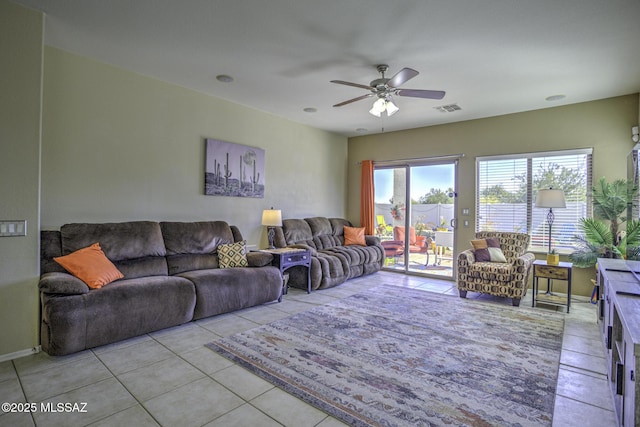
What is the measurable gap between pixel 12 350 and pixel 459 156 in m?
6.24

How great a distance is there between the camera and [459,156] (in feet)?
18.8

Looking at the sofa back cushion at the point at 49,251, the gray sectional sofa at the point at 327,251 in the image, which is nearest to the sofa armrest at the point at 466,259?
the gray sectional sofa at the point at 327,251

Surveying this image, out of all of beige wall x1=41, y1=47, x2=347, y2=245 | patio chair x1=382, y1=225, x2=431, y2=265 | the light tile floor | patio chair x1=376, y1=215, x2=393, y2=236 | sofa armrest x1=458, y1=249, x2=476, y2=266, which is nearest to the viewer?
the light tile floor

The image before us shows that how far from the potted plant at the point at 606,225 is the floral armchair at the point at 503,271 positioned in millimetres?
649

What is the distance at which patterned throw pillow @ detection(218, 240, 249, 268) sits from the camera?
415cm

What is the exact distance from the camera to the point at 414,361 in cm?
267

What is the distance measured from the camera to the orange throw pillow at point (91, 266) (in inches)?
116

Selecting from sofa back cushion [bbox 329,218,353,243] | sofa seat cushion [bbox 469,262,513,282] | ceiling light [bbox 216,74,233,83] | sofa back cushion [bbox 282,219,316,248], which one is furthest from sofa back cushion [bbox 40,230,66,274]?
sofa seat cushion [bbox 469,262,513,282]

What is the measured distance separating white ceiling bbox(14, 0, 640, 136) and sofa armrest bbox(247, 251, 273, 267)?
7.26 feet

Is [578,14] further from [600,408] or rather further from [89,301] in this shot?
[89,301]

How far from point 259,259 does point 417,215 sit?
3442 millimetres

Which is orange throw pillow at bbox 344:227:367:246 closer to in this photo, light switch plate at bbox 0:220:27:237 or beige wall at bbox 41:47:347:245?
beige wall at bbox 41:47:347:245

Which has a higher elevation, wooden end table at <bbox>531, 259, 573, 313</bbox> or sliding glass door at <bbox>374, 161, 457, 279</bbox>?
sliding glass door at <bbox>374, 161, 457, 279</bbox>

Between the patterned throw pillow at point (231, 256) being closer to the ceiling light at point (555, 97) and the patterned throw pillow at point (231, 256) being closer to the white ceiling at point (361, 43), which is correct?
the white ceiling at point (361, 43)
